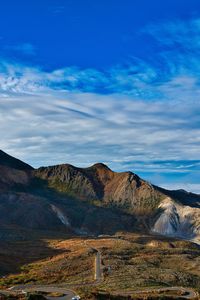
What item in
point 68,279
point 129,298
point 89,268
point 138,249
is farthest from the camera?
point 138,249

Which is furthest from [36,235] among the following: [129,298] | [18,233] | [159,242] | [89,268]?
[129,298]

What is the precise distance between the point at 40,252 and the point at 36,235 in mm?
55056

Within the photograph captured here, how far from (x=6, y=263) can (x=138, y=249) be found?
1665 inches

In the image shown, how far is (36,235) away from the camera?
654 ft

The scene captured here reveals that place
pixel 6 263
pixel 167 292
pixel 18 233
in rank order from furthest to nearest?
pixel 18 233, pixel 6 263, pixel 167 292

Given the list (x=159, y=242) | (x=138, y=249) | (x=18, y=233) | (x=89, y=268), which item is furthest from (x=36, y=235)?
(x=89, y=268)

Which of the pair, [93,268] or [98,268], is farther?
[93,268]

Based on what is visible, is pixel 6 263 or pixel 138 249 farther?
pixel 138 249

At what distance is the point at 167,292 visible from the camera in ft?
196

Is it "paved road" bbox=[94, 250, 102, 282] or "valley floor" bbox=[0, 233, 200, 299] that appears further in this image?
"paved road" bbox=[94, 250, 102, 282]

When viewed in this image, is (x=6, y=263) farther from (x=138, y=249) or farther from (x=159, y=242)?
(x=159, y=242)

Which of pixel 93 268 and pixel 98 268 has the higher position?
pixel 98 268

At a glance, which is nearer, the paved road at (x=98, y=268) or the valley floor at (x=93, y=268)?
the valley floor at (x=93, y=268)

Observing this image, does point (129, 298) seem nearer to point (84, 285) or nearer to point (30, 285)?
point (84, 285)
